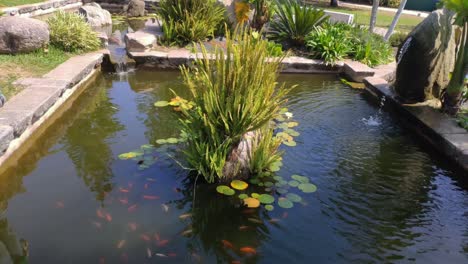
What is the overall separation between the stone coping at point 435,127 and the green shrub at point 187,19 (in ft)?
12.3

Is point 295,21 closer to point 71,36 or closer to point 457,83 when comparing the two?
point 457,83

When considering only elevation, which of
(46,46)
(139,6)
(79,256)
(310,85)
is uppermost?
(139,6)

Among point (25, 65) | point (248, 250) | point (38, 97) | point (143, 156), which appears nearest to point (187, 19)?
point (25, 65)

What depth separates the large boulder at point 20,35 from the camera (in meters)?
6.30

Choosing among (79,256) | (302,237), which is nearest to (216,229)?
(302,237)

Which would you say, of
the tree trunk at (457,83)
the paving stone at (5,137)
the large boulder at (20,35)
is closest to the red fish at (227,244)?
the paving stone at (5,137)

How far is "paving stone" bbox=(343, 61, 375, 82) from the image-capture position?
7.04 meters

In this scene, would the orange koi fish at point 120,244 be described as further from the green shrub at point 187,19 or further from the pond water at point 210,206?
the green shrub at point 187,19

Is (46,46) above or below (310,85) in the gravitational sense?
above

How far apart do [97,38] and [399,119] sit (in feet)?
17.8

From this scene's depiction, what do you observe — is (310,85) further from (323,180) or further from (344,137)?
(323,180)

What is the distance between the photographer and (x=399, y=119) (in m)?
5.42

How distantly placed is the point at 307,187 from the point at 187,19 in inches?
207

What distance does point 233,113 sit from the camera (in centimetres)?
336
